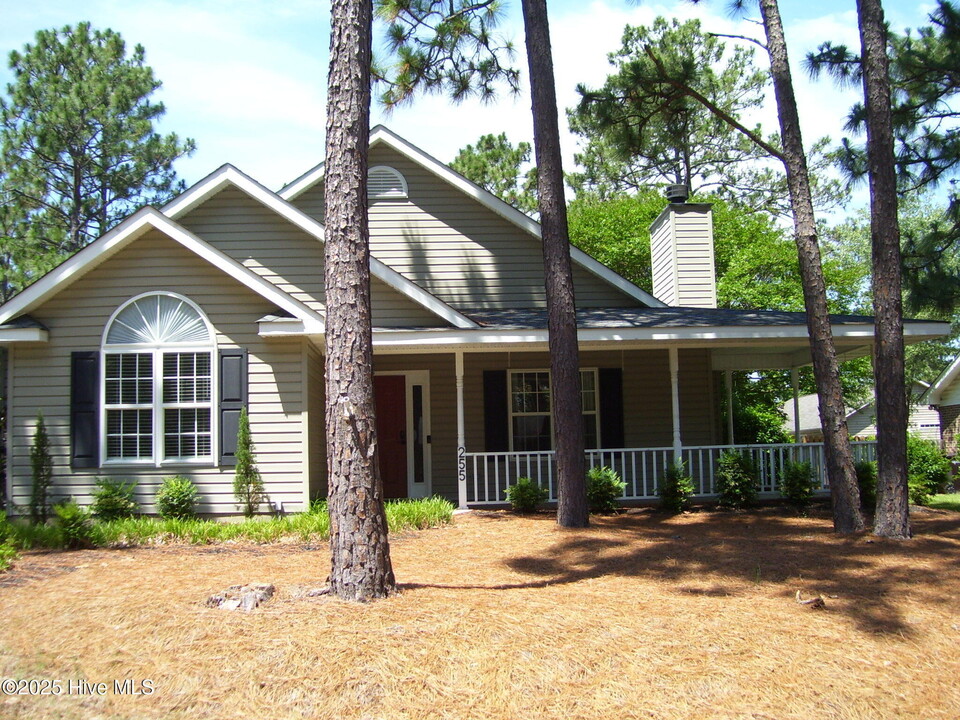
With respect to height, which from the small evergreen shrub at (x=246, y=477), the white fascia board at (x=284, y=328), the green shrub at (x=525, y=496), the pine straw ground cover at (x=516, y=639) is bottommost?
the pine straw ground cover at (x=516, y=639)

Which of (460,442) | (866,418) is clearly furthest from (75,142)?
(866,418)

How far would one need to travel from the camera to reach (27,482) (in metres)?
10.4

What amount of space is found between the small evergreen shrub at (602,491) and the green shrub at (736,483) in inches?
59.3

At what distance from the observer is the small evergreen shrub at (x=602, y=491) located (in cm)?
1111

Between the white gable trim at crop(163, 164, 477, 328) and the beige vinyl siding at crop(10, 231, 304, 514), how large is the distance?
1.33m

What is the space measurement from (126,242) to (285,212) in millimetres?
2117

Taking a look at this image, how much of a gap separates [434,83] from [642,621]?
29.9 ft

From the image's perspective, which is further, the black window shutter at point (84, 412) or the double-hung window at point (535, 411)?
the double-hung window at point (535, 411)

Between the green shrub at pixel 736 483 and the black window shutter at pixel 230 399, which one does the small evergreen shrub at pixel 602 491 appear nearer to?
the green shrub at pixel 736 483

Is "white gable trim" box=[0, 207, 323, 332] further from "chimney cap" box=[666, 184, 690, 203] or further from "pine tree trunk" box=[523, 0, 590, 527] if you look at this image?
"chimney cap" box=[666, 184, 690, 203]

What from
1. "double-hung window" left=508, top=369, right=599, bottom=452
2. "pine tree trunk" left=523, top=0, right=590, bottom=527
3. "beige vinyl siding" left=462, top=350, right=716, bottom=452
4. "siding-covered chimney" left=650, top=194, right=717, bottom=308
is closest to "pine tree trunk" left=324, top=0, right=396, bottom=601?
"pine tree trunk" left=523, top=0, right=590, bottom=527

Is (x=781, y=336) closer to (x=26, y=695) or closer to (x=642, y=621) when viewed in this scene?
(x=642, y=621)

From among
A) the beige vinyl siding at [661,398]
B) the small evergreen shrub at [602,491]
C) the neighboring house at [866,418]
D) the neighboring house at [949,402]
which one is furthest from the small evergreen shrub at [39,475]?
the neighboring house at [866,418]

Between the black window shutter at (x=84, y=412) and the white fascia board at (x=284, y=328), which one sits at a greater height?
the white fascia board at (x=284, y=328)
